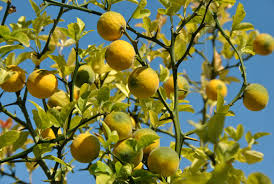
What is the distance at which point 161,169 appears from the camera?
1.09 m

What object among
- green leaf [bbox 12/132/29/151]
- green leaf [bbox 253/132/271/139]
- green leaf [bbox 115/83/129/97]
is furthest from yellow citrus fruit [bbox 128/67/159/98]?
green leaf [bbox 12/132/29/151]

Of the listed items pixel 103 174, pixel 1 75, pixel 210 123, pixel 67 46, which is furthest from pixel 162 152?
pixel 67 46

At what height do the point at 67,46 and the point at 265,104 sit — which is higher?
the point at 67,46

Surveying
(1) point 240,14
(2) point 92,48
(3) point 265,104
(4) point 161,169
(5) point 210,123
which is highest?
(1) point 240,14

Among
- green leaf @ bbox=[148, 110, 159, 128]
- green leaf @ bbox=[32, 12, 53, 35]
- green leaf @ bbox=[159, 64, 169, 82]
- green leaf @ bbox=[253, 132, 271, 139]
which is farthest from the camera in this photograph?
green leaf @ bbox=[159, 64, 169, 82]

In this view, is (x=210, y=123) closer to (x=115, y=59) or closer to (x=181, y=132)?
(x=181, y=132)

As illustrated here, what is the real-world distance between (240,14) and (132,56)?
0.59 meters

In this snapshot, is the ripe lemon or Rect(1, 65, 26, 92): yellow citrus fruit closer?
Rect(1, 65, 26, 92): yellow citrus fruit

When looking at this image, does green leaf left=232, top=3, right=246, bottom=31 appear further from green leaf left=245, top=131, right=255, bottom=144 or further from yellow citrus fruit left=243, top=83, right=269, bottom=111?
green leaf left=245, top=131, right=255, bottom=144

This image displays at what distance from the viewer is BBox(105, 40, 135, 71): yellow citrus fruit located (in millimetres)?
1228

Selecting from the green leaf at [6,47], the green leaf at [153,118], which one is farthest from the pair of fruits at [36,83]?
the green leaf at [153,118]

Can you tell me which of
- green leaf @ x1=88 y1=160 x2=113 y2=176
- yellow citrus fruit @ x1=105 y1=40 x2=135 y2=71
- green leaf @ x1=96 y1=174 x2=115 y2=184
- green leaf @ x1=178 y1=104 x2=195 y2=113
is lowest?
green leaf @ x1=96 y1=174 x2=115 y2=184

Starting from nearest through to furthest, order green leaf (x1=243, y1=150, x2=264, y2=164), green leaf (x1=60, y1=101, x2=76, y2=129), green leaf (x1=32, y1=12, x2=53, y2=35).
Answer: green leaf (x1=243, y1=150, x2=264, y2=164) → green leaf (x1=60, y1=101, x2=76, y2=129) → green leaf (x1=32, y1=12, x2=53, y2=35)

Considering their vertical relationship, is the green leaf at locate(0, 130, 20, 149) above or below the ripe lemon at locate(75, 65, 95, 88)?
below
